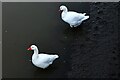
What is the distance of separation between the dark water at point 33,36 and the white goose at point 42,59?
0.12 ft

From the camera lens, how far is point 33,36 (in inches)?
55.2

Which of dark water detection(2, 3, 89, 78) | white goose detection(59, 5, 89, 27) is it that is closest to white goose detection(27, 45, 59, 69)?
dark water detection(2, 3, 89, 78)

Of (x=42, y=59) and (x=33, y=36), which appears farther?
(x=33, y=36)

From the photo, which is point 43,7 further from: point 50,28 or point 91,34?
point 91,34

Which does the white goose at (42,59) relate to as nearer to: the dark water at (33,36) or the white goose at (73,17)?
the dark water at (33,36)

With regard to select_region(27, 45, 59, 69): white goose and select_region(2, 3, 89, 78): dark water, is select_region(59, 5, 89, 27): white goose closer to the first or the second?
select_region(2, 3, 89, 78): dark water

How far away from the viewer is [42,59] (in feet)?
3.93

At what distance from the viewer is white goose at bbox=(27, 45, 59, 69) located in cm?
120

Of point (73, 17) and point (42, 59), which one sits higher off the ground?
point (73, 17)

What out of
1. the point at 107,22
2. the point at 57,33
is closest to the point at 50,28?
the point at 57,33

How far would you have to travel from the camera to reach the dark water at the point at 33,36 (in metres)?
1.24

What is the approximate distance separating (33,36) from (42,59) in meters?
0.23

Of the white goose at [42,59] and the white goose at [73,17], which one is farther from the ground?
the white goose at [73,17]

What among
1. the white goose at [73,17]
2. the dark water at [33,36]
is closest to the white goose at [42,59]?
the dark water at [33,36]
